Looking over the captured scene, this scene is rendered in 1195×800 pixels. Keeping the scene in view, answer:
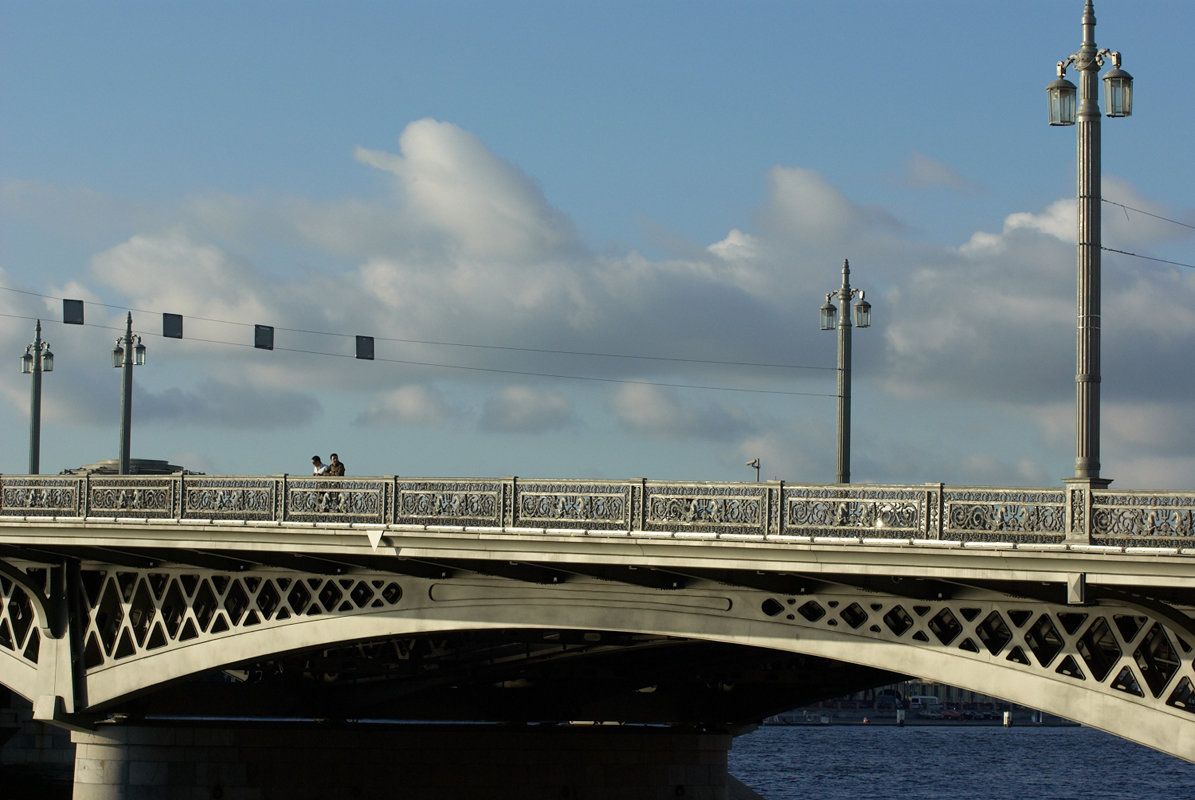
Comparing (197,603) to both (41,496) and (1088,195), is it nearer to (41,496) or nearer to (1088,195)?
(41,496)

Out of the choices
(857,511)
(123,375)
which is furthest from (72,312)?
(857,511)

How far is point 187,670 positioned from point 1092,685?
16.7 metres

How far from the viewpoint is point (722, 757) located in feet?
142

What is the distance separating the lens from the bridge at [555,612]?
21234 millimetres

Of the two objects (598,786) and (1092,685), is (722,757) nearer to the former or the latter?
(598,786)

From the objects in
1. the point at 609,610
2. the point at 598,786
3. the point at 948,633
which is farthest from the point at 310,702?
the point at 948,633

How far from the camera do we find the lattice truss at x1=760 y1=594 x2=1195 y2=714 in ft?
69.3

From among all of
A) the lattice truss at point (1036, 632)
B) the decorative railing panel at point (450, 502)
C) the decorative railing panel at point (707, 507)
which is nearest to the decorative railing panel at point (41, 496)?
the decorative railing panel at point (450, 502)

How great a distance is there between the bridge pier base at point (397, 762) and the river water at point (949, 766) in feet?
93.0

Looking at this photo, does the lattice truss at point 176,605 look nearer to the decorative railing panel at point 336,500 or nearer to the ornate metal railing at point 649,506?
the decorative railing panel at point 336,500

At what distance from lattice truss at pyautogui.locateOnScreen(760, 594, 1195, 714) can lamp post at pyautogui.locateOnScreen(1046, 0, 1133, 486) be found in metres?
2.80

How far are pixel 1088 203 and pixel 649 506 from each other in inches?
314

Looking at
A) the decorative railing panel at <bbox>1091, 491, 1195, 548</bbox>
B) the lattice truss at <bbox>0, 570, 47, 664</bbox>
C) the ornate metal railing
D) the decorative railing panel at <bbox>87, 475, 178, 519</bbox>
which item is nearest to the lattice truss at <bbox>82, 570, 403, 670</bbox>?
the lattice truss at <bbox>0, 570, 47, 664</bbox>

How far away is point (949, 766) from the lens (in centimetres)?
9312
